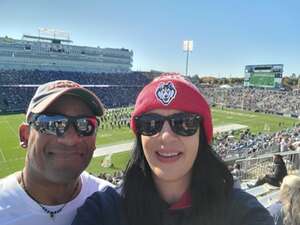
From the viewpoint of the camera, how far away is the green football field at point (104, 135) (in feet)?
73.2

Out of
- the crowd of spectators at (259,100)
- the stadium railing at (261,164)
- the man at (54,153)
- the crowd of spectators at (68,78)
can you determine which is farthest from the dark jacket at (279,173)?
the crowd of spectators at (259,100)

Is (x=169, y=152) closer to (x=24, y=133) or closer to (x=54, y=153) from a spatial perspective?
(x=54, y=153)

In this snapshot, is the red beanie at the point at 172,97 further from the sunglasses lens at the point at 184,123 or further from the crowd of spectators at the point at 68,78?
the crowd of spectators at the point at 68,78

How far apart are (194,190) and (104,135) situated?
101 ft

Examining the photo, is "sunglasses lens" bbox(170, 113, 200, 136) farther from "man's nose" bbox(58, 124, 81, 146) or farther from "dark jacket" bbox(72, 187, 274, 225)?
"man's nose" bbox(58, 124, 81, 146)

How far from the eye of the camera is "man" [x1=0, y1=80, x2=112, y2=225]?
2182 millimetres

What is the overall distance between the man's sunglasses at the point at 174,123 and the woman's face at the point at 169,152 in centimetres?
2

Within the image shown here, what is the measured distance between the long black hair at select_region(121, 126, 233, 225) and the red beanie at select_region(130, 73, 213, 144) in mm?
159

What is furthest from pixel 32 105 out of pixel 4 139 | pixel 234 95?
pixel 234 95

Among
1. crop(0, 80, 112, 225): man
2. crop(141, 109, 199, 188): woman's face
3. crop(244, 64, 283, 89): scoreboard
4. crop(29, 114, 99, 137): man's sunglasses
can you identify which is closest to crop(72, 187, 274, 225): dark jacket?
crop(141, 109, 199, 188): woman's face

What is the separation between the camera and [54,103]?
220 centimetres

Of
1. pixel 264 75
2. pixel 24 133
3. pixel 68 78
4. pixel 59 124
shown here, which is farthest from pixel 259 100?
pixel 59 124

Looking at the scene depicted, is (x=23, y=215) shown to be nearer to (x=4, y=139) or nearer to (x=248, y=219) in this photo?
(x=248, y=219)

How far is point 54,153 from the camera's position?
2.21 m
